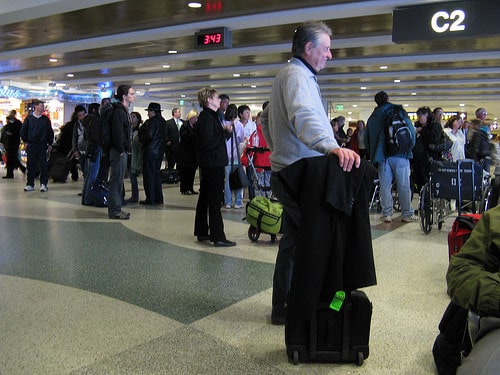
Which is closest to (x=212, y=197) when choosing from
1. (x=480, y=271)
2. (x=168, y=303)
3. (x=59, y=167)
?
(x=168, y=303)

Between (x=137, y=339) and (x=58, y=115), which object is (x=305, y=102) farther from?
(x=58, y=115)

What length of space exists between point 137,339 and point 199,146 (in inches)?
104

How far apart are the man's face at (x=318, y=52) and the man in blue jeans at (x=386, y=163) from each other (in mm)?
4401

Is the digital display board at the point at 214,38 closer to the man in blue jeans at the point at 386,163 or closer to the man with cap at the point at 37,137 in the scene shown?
the man with cap at the point at 37,137

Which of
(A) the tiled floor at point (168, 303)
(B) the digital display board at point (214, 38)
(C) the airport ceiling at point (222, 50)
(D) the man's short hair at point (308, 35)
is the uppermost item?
(C) the airport ceiling at point (222, 50)

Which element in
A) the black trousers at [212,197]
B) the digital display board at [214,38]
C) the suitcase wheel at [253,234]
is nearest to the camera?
the black trousers at [212,197]

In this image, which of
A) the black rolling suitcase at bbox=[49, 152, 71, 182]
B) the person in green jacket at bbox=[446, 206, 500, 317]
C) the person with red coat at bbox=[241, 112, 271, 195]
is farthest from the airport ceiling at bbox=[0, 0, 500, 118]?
the person in green jacket at bbox=[446, 206, 500, 317]

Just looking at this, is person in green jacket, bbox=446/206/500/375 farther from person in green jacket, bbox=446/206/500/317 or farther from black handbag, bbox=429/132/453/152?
black handbag, bbox=429/132/453/152

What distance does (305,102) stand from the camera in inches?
101

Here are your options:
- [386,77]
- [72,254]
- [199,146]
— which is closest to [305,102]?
[199,146]

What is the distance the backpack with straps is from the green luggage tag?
462 centimetres

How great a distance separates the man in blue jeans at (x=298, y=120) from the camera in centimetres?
250

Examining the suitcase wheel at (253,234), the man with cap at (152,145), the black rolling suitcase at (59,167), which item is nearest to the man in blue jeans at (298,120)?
the suitcase wheel at (253,234)

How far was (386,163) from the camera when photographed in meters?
7.09
